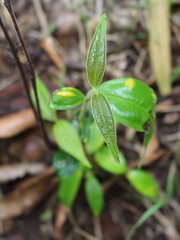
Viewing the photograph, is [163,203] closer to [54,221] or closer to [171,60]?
[54,221]

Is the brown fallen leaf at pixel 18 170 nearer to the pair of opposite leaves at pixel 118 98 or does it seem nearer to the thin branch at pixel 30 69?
the thin branch at pixel 30 69

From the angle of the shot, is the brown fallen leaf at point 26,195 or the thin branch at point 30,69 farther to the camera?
the brown fallen leaf at point 26,195

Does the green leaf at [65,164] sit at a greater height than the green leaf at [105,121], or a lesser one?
lesser

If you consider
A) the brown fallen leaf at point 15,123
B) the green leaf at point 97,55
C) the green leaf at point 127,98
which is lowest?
the brown fallen leaf at point 15,123

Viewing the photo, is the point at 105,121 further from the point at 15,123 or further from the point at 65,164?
the point at 15,123

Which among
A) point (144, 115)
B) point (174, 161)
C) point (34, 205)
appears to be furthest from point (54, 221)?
point (144, 115)

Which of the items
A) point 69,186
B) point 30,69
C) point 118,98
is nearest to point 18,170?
point 69,186

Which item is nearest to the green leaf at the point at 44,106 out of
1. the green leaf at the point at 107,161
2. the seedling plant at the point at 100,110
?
the seedling plant at the point at 100,110
